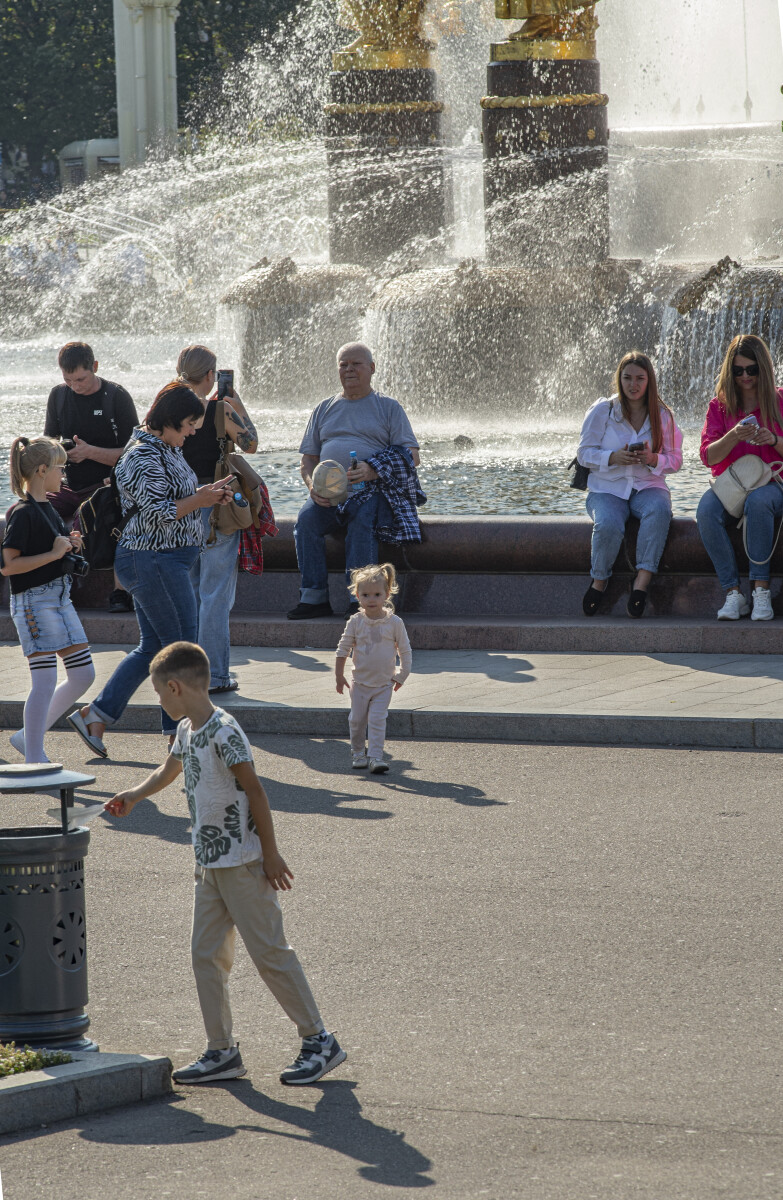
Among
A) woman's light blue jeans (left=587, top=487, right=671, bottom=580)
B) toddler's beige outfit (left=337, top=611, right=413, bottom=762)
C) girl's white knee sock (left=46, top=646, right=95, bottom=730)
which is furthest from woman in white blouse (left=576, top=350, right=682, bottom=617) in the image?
girl's white knee sock (left=46, top=646, right=95, bottom=730)

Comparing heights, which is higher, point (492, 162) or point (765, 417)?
point (492, 162)

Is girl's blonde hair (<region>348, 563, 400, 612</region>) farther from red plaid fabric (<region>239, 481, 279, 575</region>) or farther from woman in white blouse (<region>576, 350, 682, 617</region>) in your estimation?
woman in white blouse (<region>576, 350, 682, 617</region>)

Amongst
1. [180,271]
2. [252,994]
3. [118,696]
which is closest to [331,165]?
[118,696]

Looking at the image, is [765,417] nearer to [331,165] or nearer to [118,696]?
[118,696]

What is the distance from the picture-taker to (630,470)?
10336 millimetres

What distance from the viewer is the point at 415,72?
871 inches

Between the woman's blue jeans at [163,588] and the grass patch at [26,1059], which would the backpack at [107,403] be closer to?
the woman's blue jeans at [163,588]

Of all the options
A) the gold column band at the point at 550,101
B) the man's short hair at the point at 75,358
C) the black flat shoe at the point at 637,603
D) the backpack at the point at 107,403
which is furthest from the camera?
the gold column band at the point at 550,101

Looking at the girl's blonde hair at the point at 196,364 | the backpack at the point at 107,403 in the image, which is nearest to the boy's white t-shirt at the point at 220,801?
the girl's blonde hair at the point at 196,364

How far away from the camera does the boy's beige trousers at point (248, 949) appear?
4.40 metres

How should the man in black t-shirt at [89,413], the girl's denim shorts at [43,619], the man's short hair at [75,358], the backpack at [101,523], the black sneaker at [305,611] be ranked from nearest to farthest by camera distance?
the girl's denim shorts at [43,619], the backpack at [101,523], the man's short hair at [75,358], the man in black t-shirt at [89,413], the black sneaker at [305,611]

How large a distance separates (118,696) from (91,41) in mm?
58648

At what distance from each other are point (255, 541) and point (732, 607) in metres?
2.77

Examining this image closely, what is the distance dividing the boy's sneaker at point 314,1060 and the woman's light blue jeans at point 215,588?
180 inches
